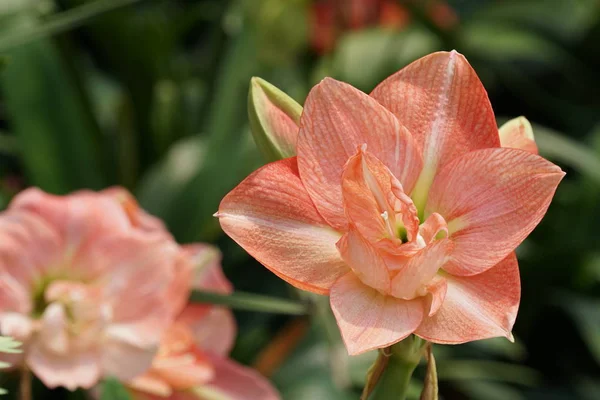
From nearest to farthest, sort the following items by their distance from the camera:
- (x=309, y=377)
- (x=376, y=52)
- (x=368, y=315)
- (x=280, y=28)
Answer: (x=368, y=315), (x=309, y=377), (x=280, y=28), (x=376, y=52)

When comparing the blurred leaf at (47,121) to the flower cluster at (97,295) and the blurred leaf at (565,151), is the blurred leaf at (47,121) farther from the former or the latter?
the blurred leaf at (565,151)

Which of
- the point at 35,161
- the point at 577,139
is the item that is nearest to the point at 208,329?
the point at 35,161

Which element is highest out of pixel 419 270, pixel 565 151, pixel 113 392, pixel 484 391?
pixel 419 270

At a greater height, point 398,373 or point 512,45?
point 398,373

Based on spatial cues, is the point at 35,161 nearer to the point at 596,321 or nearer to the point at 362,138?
the point at 362,138

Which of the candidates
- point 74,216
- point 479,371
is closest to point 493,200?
point 74,216

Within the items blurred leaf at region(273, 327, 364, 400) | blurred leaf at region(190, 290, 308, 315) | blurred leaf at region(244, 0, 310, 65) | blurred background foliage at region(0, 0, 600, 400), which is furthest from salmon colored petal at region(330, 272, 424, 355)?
blurred leaf at region(244, 0, 310, 65)

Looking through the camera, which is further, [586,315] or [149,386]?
[586,315]

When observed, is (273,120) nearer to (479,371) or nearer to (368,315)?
(368,315)
